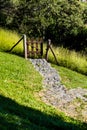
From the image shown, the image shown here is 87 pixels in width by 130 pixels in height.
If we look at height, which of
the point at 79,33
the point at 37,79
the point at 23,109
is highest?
the point at 23,109

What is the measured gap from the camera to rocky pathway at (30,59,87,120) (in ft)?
47.9

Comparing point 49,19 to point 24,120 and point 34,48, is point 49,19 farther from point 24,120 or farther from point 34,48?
point 24,120

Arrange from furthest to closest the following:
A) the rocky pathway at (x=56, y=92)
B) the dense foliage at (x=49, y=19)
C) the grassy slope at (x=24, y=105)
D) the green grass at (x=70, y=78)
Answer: the dense foliage at (x=49, y=19) → the green grass at (x=70, y=78) → the rocky pathway at (x=56, y=92) → the grassy slope at (x=24, y=105)

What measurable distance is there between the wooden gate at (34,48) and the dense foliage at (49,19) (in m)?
6.07

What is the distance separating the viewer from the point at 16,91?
14094 millimetres

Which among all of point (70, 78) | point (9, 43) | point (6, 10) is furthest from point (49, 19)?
point (70, 78)

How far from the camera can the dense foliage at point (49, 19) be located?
1169 inches

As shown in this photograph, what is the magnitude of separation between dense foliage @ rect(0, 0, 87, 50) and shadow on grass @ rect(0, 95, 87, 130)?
59.9 ft

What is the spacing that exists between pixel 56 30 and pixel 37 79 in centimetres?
1518

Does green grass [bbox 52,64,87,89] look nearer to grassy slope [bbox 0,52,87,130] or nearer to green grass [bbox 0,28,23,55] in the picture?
grassy slope [bbox 0,52,87,130]

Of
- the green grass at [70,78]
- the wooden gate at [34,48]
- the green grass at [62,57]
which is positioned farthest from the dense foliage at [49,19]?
the green grass at [70,78]

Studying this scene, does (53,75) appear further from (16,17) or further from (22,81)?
(16,17)

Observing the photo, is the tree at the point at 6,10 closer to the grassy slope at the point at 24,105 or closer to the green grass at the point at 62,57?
the green grass at the point at 62,57

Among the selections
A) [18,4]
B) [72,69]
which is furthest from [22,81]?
[18,4]
